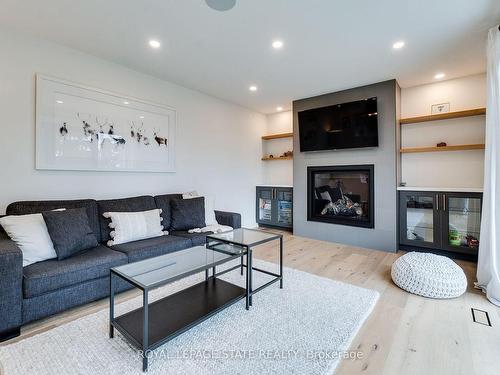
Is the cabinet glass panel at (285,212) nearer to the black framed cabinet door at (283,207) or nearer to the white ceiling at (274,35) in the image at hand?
the black framed cabinet door at (283,207)

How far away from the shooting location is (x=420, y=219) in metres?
3.58

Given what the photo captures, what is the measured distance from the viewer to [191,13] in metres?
2.17

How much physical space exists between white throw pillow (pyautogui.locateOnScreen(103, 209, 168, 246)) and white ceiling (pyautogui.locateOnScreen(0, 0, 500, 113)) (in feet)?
5.89

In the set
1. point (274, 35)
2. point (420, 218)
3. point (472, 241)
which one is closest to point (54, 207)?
point (274, 35)

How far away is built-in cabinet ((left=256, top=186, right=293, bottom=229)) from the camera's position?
4.97 m

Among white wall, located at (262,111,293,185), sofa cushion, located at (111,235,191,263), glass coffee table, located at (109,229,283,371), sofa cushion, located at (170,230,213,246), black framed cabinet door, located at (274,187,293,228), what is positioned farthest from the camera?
white wall, located at (262,111,293,185)

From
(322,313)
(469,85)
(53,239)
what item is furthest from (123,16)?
(469,85)

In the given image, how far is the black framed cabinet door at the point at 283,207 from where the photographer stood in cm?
495

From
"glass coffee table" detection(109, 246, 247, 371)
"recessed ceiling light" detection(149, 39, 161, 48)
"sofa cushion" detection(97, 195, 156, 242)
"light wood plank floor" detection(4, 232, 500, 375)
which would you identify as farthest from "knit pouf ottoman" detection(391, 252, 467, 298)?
"recessed ceiling light" detection(149, 39, 161, 48)

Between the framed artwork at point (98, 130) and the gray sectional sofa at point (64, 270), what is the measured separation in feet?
1.74

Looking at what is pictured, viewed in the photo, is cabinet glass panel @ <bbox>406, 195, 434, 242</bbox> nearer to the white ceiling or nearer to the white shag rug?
the white ceiling

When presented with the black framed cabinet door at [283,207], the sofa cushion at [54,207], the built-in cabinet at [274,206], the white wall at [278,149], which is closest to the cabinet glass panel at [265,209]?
the built-in cabinet at [274,206]

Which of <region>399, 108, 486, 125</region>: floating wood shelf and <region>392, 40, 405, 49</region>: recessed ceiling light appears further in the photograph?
<region>399, 108, 486, 125</region>: floating wood shelf

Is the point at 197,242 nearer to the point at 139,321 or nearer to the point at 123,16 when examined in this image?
the point at 139,321
